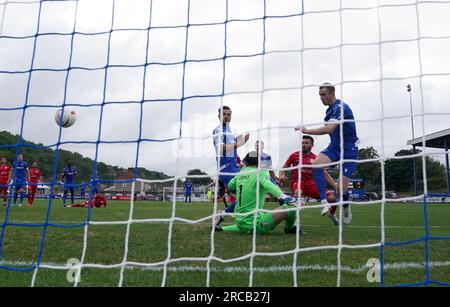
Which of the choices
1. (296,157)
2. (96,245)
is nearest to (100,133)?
(96,245)

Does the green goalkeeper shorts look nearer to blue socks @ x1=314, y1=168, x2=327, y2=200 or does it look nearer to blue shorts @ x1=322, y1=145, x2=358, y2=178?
blue shorts @ x1=322, y1=145, x2=358, y2=178

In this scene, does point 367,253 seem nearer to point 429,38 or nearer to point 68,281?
point 429,38

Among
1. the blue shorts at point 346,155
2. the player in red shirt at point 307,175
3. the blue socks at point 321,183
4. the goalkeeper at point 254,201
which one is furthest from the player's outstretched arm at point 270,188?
the player in red shirt at point 307,175

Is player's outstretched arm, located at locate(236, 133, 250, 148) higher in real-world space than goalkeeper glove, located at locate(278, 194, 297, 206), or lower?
higher

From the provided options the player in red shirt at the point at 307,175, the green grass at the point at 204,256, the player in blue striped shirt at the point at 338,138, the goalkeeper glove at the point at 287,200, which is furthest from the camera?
the player in red shirt at the point at 307,175

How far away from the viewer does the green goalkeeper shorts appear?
537 cm

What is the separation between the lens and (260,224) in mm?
5367

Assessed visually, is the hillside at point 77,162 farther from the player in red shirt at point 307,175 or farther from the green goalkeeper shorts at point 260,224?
the player in red shirt at point 307,175

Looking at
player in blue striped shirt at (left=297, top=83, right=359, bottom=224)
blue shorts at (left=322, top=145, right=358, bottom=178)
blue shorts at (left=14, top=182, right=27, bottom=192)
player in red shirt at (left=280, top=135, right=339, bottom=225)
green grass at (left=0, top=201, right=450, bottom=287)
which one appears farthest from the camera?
player in red shirt at (left=280, top=135, right=339, bottom=225)

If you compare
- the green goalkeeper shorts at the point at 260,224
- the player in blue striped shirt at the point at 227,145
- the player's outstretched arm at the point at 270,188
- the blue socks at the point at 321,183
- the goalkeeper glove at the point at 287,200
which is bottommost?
the green goalkeeper shorts at the point at 260,224

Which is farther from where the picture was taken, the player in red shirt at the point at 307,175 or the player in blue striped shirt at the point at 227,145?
the player in red shirt at the point at 307,175

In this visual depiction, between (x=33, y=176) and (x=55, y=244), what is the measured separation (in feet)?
41.3

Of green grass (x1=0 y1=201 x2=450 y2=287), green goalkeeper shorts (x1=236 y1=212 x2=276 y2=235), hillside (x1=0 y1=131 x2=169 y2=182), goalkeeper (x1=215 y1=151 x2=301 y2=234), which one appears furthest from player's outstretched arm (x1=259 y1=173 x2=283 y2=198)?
hillside (x1=0 y1=131 x2=169 y2=182)

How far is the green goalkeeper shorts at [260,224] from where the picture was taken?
5.37 metres
